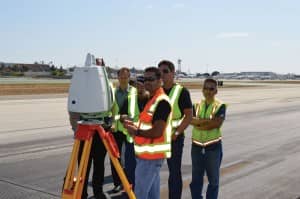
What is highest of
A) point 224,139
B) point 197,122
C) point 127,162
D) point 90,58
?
point 90,58

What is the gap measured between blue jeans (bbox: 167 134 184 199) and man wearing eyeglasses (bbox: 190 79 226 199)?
23 centimetres

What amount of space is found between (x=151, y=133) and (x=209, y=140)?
1507 mm

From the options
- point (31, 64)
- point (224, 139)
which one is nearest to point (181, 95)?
point (224, 139)

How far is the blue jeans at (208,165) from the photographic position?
17.8 ft

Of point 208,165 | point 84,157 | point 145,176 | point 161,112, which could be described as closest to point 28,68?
point 208,165

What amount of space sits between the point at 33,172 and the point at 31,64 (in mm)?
147078

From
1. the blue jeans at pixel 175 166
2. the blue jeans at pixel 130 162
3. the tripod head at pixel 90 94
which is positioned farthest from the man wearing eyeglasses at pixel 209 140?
the tripod head at pixel 90 94

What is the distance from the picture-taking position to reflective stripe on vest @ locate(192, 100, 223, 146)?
5.47 m

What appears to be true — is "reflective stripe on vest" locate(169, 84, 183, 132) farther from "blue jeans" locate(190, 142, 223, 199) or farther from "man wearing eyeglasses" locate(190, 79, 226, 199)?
"blue jeans" locate(190, 142, 223, 199)

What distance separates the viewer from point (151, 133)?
4160 millimetres

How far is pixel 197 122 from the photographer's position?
218 inches

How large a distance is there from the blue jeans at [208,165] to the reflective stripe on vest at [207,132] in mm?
65

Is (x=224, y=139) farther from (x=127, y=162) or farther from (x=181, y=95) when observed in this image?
(x=181, y=95)

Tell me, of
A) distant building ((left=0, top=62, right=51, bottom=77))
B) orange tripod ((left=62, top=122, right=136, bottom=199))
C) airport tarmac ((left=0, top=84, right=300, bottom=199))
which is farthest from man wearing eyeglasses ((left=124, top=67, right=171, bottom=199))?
distant building ((left=0, top=62, right=51, bottom=77))
